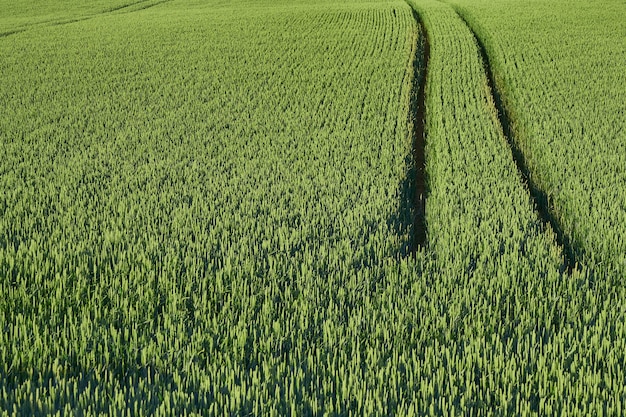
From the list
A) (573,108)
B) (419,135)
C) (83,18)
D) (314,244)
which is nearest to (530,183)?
(419,135)

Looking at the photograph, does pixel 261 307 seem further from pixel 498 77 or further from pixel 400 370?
pixel 498 77

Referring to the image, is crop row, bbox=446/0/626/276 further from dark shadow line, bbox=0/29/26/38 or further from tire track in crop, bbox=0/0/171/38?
dark shadow line, bbox=0/29/26/38

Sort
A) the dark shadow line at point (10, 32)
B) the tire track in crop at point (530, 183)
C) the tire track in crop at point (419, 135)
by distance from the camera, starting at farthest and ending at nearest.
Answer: the dark shadow line at point (10, 32)
the tire track in crop at point (419, 135)
the tire track in crop at point (530, 183)

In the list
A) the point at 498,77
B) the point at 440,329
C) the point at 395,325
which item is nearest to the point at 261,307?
the point at 395,325

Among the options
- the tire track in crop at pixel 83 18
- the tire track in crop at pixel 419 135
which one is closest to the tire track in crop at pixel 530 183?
the tire track in crop at pixel 419 135

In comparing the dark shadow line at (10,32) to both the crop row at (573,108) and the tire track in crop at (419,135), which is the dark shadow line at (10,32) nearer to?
the tire track in crop at (419,135)

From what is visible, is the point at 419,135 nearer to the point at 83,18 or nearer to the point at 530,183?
the point at 530,183
